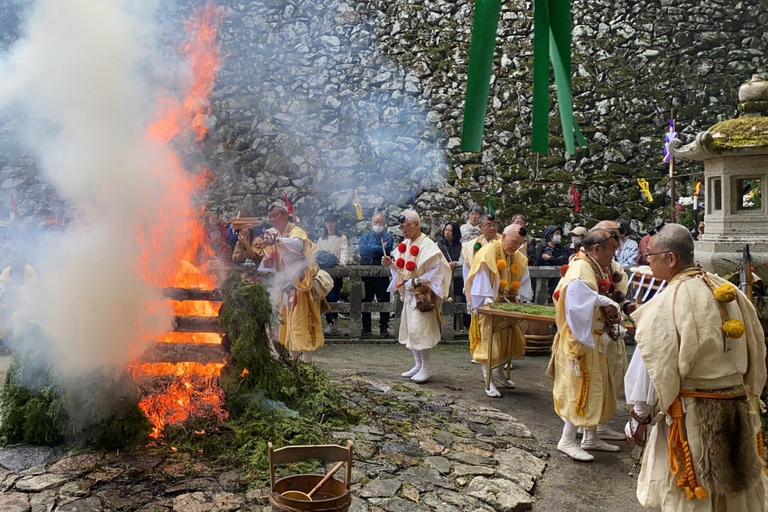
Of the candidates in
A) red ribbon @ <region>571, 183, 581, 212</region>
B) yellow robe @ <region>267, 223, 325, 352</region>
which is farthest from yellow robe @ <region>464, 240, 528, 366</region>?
red ribbon @ <region>571, 183, 581, 212</region>

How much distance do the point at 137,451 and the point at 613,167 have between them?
498 inches

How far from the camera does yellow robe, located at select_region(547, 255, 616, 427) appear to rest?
577 cm

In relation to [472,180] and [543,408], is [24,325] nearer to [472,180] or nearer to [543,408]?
[543,408]

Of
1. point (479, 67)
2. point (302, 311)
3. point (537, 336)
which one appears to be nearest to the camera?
point (479, 67)

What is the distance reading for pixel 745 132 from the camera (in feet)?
21.9

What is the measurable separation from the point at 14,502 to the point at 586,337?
14.4 feet

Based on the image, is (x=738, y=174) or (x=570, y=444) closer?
(x=570, y=444)

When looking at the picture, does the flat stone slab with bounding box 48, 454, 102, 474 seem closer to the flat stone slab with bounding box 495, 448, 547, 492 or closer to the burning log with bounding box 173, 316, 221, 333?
the burning log with bounding box 173, 316, 221, 333

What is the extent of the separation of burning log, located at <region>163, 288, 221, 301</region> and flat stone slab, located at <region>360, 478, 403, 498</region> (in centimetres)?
230

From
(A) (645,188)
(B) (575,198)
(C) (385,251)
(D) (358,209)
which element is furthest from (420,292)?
(A) (645,188)

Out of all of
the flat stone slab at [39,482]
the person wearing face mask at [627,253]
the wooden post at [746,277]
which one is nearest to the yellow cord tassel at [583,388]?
the wooden post at [746,277]

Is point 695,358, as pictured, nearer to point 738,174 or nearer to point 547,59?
point 547,59

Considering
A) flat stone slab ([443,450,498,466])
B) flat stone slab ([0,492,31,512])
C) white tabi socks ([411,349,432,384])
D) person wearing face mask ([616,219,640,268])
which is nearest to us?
flat stone slab ([0,492,31,512])

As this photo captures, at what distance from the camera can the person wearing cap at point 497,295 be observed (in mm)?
7980
